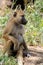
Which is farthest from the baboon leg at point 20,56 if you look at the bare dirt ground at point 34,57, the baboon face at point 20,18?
the baboon face at point 20,18

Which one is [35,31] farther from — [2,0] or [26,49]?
[2,0]

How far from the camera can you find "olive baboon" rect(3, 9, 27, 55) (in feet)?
21.7

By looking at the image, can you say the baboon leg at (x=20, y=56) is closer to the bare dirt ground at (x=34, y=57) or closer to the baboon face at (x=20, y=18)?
the bare dirt ground at (x=34, y=57)

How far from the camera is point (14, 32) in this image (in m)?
6.74

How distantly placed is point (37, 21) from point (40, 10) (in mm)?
1674

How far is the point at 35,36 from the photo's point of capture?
910cm

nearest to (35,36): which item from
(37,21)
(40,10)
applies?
(37,21)

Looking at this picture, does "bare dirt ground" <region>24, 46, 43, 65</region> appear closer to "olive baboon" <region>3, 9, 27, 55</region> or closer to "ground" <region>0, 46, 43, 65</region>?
"ground" <region>0, 46, 43, 65</region>

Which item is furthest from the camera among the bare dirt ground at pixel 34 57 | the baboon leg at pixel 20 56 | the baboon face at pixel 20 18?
the baboon face at pixel 20 18

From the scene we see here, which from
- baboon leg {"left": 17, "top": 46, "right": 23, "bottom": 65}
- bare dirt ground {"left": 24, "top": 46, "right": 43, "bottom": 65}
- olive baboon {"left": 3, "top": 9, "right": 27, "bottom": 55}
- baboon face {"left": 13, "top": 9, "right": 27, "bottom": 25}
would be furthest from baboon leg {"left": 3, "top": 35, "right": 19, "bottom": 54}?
baboon face {"left": 13, "top": 9, "right": 27, "bottom": 25}

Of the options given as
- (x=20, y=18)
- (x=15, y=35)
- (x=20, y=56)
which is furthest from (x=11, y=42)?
(x=20, y=18)

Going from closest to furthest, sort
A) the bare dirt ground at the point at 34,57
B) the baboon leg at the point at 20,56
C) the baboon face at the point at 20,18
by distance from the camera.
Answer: the baboon leg at the point at 20,56
the bare dirt ground at the point at 34,57
the baboon face at the point at 20,18

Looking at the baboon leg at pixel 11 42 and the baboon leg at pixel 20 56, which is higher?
the baboon leg at pixel 11 42

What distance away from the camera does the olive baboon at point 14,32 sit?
6.61 meters
